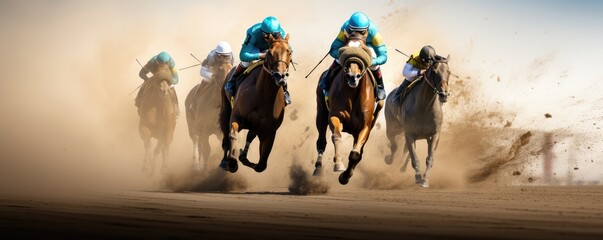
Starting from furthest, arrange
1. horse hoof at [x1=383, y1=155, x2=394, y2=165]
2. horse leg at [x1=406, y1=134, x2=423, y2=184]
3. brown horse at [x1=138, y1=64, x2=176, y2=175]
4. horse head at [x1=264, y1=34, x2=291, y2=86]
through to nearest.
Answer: brown horse at [x1=138, y1=64, x2=176, y2=175], horse hoof at [x1=383, y1=155, x2=394, y2=165], horse leg at [x1=406, y1=134, x2=423, y2=184], horse head at [x1=264, y1=34, x2=291, y2=86]

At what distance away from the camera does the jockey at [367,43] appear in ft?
66.8

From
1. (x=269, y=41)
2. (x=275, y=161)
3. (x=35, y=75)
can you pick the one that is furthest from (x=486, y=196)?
(x=35, y=75)

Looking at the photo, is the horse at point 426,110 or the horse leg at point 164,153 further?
the horse leg at point 164,153

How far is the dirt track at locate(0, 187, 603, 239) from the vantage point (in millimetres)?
12227

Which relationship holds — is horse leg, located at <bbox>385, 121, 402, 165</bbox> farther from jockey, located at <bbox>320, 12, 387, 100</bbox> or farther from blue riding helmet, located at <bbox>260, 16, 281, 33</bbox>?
blue riding helmet, located at <bbox>260, 16, 281, 33</bbox>

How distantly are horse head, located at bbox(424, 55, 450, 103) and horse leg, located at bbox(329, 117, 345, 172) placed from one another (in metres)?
4.24

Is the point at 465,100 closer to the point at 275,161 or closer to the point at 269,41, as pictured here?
the point at 275,161

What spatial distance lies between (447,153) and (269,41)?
9748 millimetres

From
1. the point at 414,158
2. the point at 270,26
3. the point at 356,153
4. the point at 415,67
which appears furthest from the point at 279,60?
the point at 415,67

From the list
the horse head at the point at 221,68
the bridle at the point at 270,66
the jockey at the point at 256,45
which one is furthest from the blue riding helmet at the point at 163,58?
the bridle at the point at 270,66

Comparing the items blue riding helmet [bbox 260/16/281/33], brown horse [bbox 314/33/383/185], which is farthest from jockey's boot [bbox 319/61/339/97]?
blue riding helmet [bbox 260/16/281/33]

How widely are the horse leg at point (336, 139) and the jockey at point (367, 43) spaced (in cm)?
101

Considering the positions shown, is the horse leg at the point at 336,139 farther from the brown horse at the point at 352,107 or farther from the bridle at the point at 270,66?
the bridle at the point at 270,66

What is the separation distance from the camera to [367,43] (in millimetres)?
20781
